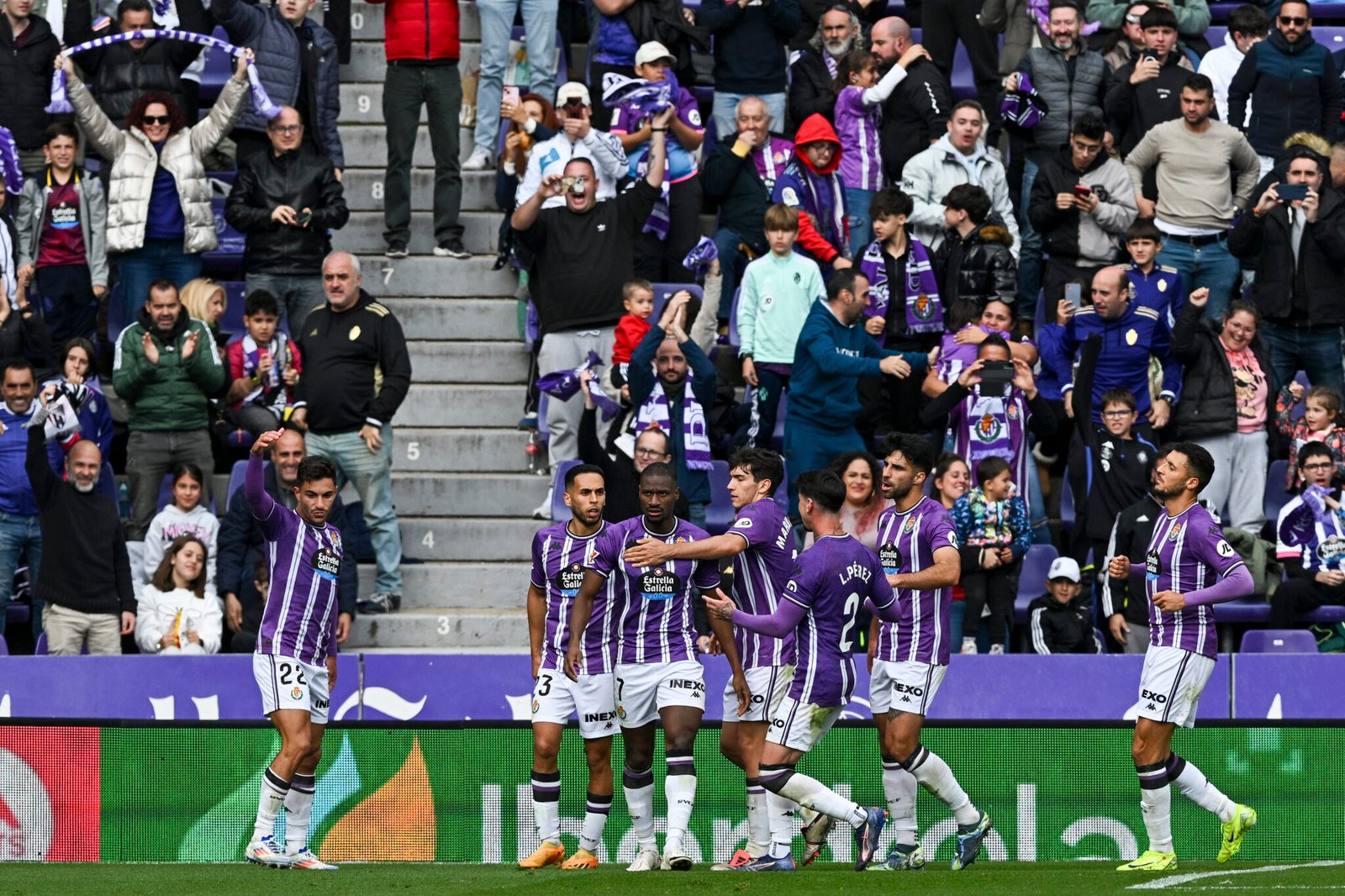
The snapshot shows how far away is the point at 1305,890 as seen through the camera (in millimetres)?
9062

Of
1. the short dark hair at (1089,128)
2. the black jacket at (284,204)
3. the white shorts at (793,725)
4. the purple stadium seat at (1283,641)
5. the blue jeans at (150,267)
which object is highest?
the short dark hair at (1089,128)

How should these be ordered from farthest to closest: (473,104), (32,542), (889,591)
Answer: (473,104) → (32,542) → (889,591)

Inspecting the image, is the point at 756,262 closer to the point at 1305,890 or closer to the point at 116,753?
the point at 116,753

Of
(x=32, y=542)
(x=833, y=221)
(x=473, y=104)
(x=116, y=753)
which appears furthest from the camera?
(x=473, y=104)

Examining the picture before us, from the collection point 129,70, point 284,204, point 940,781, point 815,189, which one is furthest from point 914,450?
point 129,70

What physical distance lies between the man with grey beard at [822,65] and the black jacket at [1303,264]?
3.29 metres

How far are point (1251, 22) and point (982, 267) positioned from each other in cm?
367

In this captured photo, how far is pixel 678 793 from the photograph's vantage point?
Answer: 10.1 m

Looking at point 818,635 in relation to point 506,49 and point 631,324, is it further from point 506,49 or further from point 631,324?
point 506,49

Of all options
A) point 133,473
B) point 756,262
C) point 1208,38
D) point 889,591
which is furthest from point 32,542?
point 1208,38

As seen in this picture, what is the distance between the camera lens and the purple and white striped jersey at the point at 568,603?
1031 cm

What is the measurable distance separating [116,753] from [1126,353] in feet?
24.0

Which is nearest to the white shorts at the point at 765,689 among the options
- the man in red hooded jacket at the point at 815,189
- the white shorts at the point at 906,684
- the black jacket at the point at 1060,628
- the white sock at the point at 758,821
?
the white sock at the point at 758,821

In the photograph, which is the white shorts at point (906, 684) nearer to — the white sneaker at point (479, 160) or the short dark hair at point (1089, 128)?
the short dark hair at point (1089, 128)
